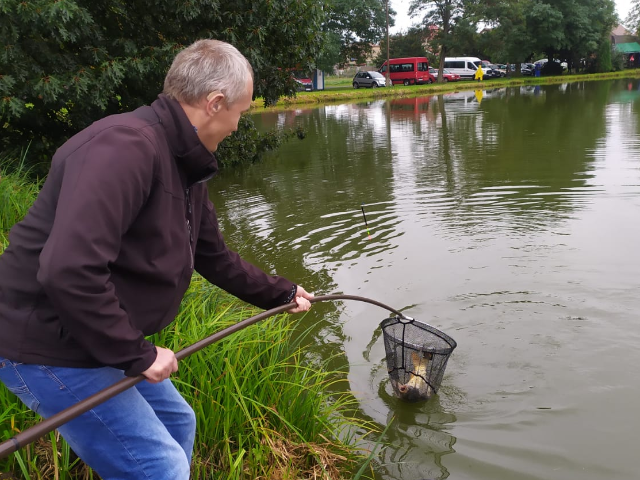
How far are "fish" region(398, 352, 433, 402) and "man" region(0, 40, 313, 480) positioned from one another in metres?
1.96

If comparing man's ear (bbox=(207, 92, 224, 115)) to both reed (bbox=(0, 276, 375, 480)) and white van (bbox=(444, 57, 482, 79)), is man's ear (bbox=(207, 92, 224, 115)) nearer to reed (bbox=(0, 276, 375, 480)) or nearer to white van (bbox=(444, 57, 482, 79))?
reed (bbox=(0, 276, 375, 480))

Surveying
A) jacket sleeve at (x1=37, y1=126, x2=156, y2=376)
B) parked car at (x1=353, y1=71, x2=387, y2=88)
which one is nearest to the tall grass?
jacket sleeve at (x1=37, y1=126, x2=156, y2=376)

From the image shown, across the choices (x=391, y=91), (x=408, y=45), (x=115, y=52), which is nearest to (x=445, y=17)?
(x=408, y=45)

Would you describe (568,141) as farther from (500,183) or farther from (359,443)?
(359,443)

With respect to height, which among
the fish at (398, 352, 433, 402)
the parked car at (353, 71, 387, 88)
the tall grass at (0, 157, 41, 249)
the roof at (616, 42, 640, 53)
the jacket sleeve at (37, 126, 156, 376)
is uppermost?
the roof at (616, 42, 640, 53)

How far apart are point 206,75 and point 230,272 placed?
3.05 feet

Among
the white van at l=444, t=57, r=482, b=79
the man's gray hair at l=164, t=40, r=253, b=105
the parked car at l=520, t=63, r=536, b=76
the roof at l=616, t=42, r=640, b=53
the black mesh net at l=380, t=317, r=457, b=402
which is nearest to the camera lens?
the man's gray hair at l=164, t=40, r=253, b=105

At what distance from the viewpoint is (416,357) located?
11.7ft

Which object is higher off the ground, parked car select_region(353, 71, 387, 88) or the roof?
the roof

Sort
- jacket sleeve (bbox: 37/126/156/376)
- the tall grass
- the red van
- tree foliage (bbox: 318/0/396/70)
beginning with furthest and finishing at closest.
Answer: tree foliage (bbox: 318/0/396/70) → the red van → the tall grass → jacket sleeve (bbox: 37/126/156/376)

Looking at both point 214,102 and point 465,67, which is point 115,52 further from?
point 465,67

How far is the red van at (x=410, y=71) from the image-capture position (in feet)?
152

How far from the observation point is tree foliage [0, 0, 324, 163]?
6.89m

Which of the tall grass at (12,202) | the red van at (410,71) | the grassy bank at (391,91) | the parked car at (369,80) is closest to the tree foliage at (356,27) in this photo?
the parked car at (369,80)
